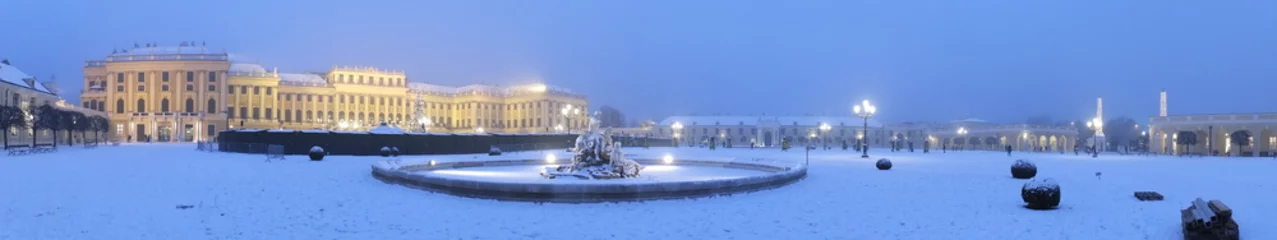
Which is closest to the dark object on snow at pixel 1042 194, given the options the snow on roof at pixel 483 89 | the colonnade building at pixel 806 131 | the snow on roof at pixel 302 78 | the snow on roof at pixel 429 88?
the colonnade building at pixel 806 131

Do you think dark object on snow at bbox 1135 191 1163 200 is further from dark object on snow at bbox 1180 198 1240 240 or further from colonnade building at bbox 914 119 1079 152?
colonnade building at bbox 914 119 1079 152

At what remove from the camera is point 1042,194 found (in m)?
13.4

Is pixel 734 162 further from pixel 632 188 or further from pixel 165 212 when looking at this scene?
pixel 165 212

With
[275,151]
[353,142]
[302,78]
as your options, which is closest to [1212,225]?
[275,151]

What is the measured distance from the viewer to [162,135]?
293 ft

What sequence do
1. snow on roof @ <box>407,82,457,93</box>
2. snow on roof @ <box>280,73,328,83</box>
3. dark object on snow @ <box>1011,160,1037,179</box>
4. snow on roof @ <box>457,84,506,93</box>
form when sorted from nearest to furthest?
dark object on snow @ <box>1011,160,1037,179</box> → snow on roof @ <box>280,73,328,83</box> → snow on roof @ <box>407,82,457,93</box> → snow on roof @ <box>457,84,506,93</box>

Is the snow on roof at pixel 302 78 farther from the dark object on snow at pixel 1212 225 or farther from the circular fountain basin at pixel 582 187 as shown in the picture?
the dark object on snow at pixel 1212 225

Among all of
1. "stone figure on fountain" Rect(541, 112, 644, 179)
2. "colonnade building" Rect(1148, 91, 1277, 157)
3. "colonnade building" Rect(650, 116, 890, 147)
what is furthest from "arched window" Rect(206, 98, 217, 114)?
"colonnade building" Rect(1148, 91, 1277, 157)

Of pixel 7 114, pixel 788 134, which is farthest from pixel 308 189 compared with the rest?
pixel 788 134

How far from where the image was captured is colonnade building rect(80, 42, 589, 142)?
3617 inches

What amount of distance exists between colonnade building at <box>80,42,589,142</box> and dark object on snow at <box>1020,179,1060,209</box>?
206ft

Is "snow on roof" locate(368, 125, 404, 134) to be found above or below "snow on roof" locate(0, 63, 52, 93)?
below

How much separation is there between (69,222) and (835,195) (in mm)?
13258

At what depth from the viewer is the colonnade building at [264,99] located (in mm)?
91875
